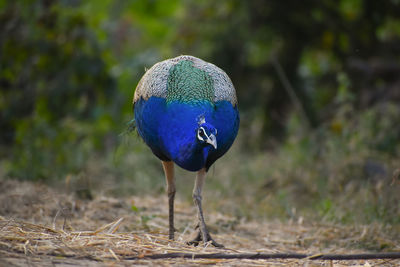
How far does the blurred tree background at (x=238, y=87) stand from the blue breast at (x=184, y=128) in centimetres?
293

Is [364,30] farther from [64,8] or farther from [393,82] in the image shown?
[64,8]

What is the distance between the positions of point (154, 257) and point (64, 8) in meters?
6.66

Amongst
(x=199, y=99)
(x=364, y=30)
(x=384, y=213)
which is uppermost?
(x=364, y=30)

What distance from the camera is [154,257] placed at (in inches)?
132

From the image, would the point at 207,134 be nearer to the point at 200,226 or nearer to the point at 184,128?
the point at 184,128

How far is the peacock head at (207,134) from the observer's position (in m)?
3.82

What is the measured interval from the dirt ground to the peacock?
0.62 metres

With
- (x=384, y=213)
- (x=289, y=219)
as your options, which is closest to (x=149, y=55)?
(x=289, y=219)

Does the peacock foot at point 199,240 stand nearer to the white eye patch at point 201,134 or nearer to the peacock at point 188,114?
the peacock at point 188,114

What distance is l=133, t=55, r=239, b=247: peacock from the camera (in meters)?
3.97

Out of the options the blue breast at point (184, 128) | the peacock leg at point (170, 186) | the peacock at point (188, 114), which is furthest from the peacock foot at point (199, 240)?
the blue breast at point (184, 128)

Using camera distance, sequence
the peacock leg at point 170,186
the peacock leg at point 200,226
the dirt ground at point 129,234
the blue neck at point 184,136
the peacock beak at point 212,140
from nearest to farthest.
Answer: the dirt ground at point 129,234
the peacock beak at point 212,140
the blue neck at point 184,136
the peacock leg at point 200,226
the peacock leg at point 170,186

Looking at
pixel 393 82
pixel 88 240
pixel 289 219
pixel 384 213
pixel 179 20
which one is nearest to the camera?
pixel 88 240

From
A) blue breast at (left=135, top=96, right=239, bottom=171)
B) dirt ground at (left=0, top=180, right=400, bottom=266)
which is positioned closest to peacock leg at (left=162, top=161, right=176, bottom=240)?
dirt ground at (left=0, top=180, right=400, bottom=266)
